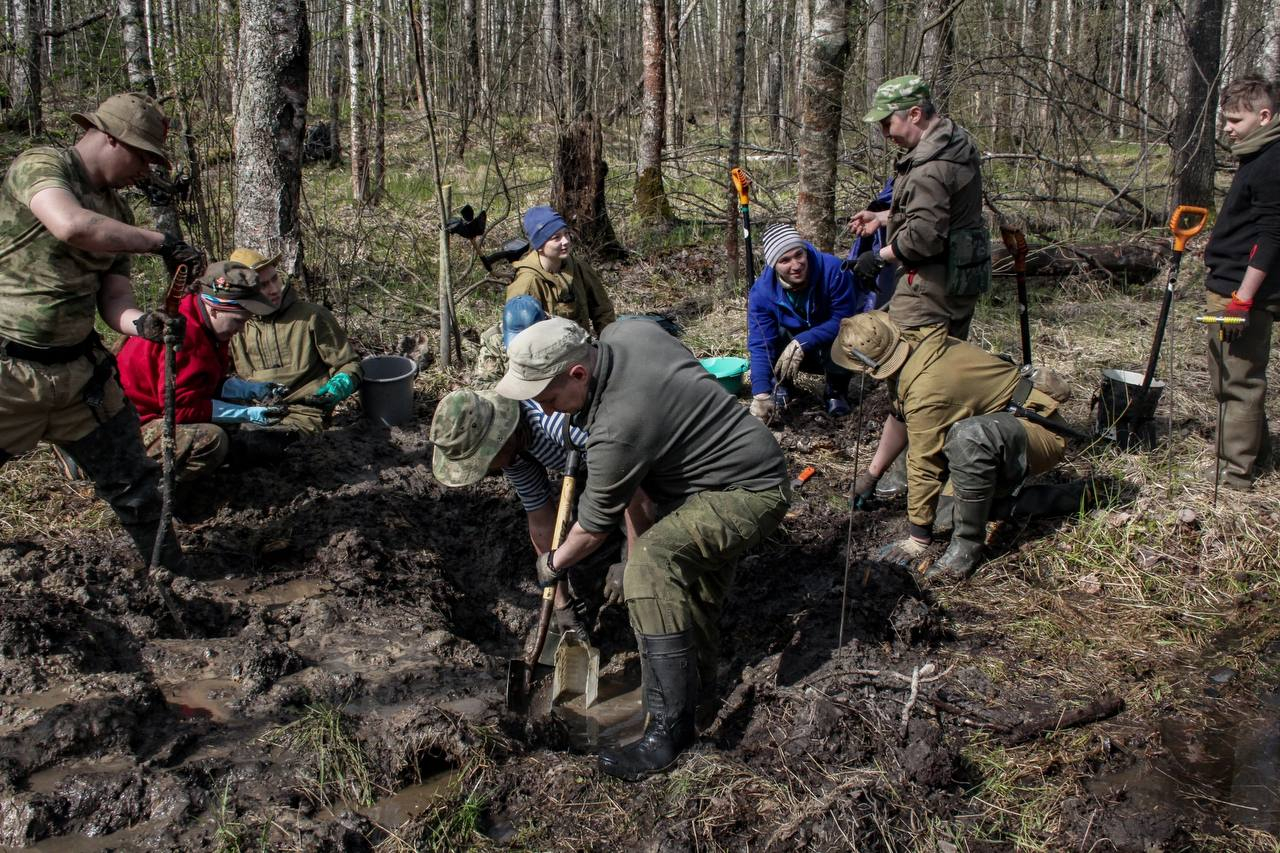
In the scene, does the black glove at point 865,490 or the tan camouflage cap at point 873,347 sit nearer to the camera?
the tan camouflage cap at point 873,347

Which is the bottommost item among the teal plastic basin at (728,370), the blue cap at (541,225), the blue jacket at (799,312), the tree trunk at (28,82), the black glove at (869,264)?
the teal plastic basin at (728,370)

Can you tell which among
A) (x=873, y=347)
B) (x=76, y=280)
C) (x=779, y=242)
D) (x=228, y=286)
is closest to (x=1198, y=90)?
(x=779, y=242)

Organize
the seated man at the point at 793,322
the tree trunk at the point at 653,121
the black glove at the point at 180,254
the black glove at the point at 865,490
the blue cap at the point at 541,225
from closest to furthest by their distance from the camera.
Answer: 1. the black glove at the point at 180,254
2. the black glove at the point at 865,490
3. the blue cap at the point at 541,225
4. the seated man at the point at 793,322
5. the tree trunk at the point at 653,121

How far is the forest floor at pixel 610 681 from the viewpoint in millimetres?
2748

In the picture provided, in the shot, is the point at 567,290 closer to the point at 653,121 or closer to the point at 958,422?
the point at 958,422

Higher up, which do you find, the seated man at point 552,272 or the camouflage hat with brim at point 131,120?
the camouflage hat with brim at point 131,120

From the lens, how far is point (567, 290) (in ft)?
18.1

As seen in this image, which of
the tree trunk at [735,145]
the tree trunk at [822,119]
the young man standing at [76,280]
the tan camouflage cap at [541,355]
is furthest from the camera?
the tree trunk at [735,145]

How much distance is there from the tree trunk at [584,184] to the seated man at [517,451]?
4987 mm

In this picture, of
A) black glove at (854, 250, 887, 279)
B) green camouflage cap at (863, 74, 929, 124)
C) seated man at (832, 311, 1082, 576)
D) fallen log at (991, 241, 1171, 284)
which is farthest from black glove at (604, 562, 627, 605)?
fallen log at (991, 241, 1171, 284)

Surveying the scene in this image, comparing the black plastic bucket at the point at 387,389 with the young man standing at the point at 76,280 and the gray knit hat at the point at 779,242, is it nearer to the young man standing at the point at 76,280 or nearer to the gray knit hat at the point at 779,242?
the young man standing at the point at 76,280

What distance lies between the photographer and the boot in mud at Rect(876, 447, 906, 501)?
192 inches

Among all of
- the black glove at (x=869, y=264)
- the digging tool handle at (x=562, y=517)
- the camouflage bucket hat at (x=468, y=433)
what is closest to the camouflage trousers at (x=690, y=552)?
the digging tool handle at (x=562, y=517)

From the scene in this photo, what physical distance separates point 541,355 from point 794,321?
3.24 metres
